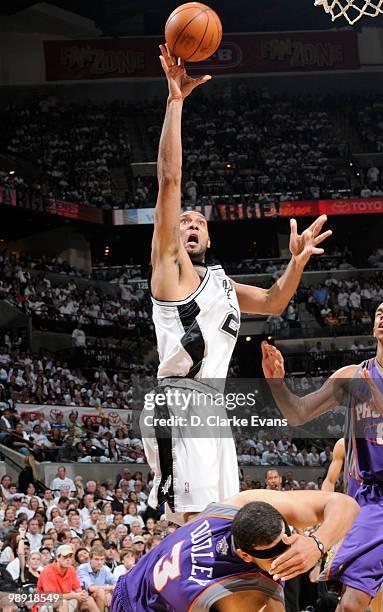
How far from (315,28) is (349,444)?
2811 centimetres

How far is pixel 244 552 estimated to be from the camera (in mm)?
2760

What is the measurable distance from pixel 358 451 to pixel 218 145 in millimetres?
23713

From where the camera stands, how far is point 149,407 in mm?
3893

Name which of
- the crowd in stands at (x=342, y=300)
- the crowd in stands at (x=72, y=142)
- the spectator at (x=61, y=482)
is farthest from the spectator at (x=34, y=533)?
the crowd in stands at (x=72, y=142)

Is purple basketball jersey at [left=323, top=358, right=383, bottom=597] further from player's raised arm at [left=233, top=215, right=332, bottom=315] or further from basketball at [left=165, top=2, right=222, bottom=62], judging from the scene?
basketball at [left=165, top=2, right=222, bottom=62]

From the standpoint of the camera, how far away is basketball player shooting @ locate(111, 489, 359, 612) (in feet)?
8.84

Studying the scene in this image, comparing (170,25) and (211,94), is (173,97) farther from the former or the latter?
(211,94)

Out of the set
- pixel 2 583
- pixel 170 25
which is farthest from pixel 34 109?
pixel 170 25

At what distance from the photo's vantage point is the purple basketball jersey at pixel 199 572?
2871mm

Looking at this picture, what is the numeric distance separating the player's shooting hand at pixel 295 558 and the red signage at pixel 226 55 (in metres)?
26.6

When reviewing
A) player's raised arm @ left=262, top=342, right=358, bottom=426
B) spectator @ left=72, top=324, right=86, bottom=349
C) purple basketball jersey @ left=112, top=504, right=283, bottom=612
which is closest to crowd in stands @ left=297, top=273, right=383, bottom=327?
spectator @ left=72, top=324, right=86, bottom=349

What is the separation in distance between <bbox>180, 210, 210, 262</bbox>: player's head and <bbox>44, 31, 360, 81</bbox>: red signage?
24.9 metres

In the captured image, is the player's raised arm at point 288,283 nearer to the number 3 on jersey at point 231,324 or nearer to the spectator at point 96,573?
the number 3 on jersey at point 231,324

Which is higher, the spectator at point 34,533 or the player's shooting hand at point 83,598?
the spectator at point 34,533
